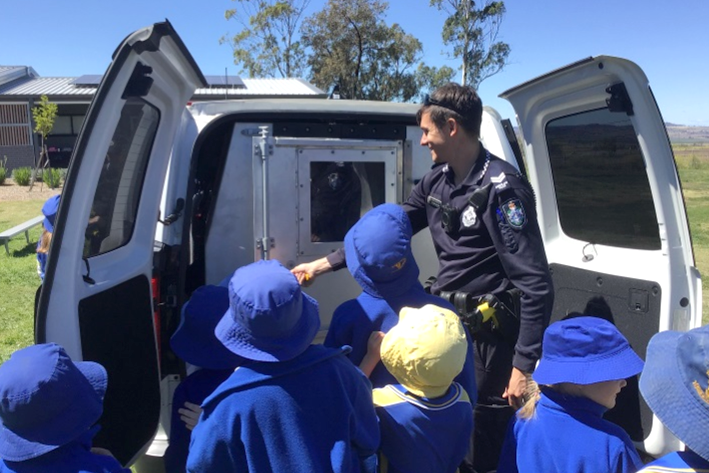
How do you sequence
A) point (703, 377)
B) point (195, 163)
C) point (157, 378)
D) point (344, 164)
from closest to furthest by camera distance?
point (703, 377), point (157, 378), point (195, 163), point (344, 164)

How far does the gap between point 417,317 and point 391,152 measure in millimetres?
1429

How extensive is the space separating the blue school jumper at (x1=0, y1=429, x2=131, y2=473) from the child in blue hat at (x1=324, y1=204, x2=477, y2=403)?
0.88 m

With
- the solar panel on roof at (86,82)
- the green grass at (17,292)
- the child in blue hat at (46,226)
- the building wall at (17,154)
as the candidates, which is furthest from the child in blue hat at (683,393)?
the building wall at (17,154)

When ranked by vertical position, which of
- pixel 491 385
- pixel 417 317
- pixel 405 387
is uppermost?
pixel 417 317

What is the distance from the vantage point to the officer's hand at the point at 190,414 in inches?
75.3

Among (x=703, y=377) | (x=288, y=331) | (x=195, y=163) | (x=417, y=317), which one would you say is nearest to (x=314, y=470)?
(x=288, y=331)

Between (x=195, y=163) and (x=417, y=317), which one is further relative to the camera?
(x=195, y=163)

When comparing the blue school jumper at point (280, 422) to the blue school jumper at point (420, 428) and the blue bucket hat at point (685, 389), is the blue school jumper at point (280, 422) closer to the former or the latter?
the blue school jumper at point (420, 428)

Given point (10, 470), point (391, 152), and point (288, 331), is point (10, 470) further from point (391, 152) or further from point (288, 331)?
point (391, 152)

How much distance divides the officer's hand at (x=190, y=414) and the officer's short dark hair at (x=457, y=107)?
152cm

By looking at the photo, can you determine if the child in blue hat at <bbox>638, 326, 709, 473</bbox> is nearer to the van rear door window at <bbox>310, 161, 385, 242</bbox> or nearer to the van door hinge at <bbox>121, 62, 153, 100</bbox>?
the van door hinge at <bbox>121, 62, 153, 100</bbox>

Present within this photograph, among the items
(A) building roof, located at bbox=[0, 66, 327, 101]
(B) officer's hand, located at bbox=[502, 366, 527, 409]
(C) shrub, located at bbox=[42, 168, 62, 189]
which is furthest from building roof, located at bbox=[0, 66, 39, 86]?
(B) officer's hand, located at bbox=[502, 366, 527, 409]

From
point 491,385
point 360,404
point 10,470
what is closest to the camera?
point 10,470

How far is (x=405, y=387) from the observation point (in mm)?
1896
